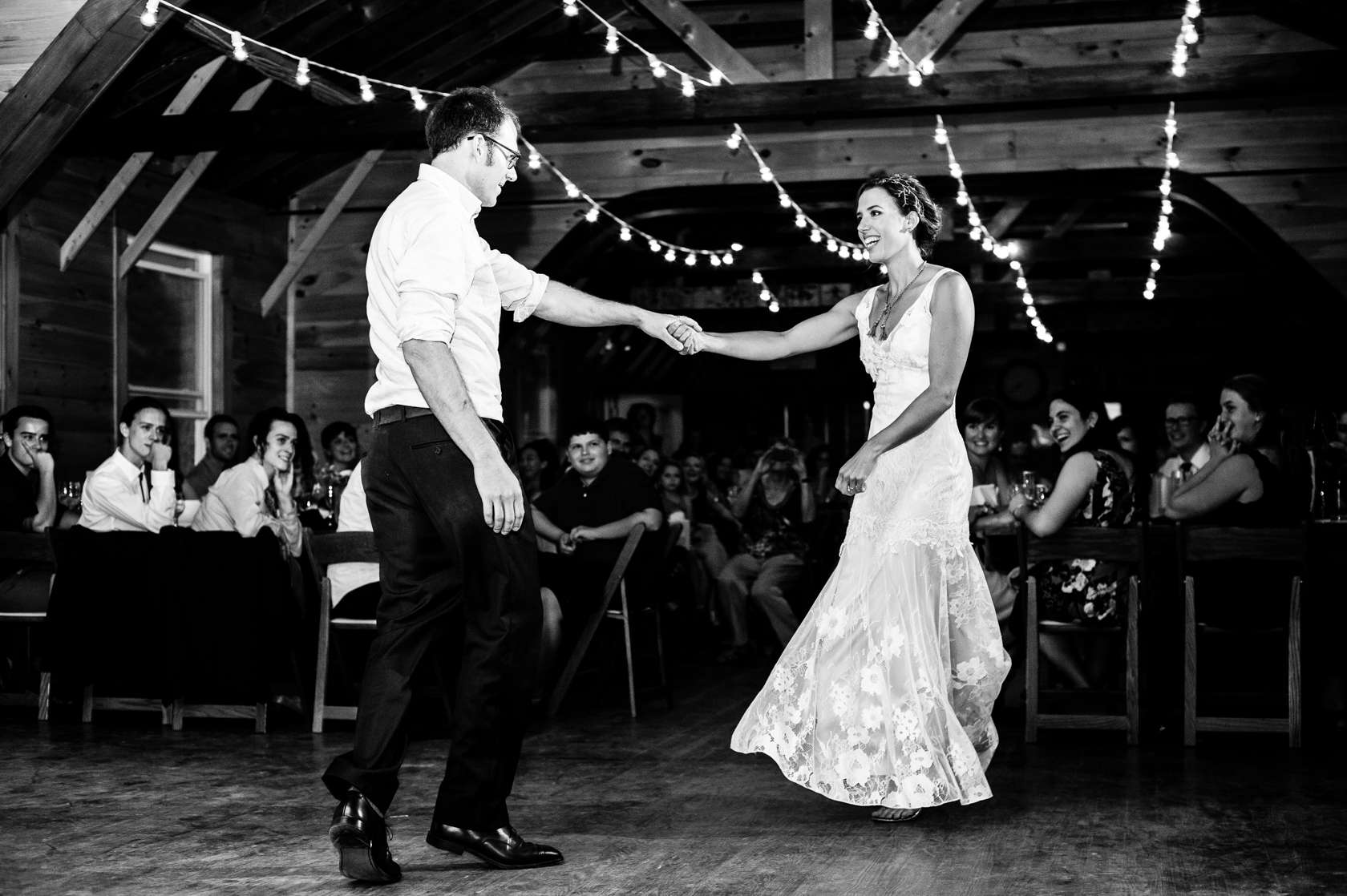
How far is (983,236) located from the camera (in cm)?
1105

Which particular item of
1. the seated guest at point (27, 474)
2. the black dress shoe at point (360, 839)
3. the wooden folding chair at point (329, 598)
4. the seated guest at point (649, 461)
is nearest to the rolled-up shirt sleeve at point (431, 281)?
the black dress shoe at point (360, 839)

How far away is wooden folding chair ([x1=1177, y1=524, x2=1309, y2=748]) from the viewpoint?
4.79 m

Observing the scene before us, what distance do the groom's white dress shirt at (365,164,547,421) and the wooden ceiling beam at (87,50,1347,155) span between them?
4.50 m

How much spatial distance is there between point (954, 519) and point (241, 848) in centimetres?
187

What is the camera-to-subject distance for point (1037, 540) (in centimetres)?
493

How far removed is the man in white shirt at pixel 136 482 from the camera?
5832 millimetres

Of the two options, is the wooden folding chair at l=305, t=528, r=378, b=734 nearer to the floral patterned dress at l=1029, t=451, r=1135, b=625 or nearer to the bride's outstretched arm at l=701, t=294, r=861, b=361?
the bride's outstretched arm at l=701, t=294, r=861, b=361

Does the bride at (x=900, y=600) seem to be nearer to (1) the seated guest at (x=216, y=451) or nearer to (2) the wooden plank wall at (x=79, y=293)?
Answer: (1) the seated guest at (x=216, y=451)

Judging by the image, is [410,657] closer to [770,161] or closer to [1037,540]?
[1037,540]

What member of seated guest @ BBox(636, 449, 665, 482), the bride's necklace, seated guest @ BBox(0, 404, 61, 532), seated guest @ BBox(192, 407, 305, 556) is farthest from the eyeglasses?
seated guest @ BBox(636, 449, 665, 482)

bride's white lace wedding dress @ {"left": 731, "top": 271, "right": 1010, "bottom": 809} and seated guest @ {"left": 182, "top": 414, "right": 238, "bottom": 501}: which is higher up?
seated guest @ {"left": 182, "top": 414, "right": 238, "bottom": 501}

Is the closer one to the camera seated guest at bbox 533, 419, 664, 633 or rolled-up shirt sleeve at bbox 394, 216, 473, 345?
rolled-up shirt sleeve at bbox 394, 216, 473, 345

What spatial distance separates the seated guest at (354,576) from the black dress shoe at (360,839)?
2409 mm

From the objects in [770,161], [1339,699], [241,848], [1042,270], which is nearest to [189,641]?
[241,848]
